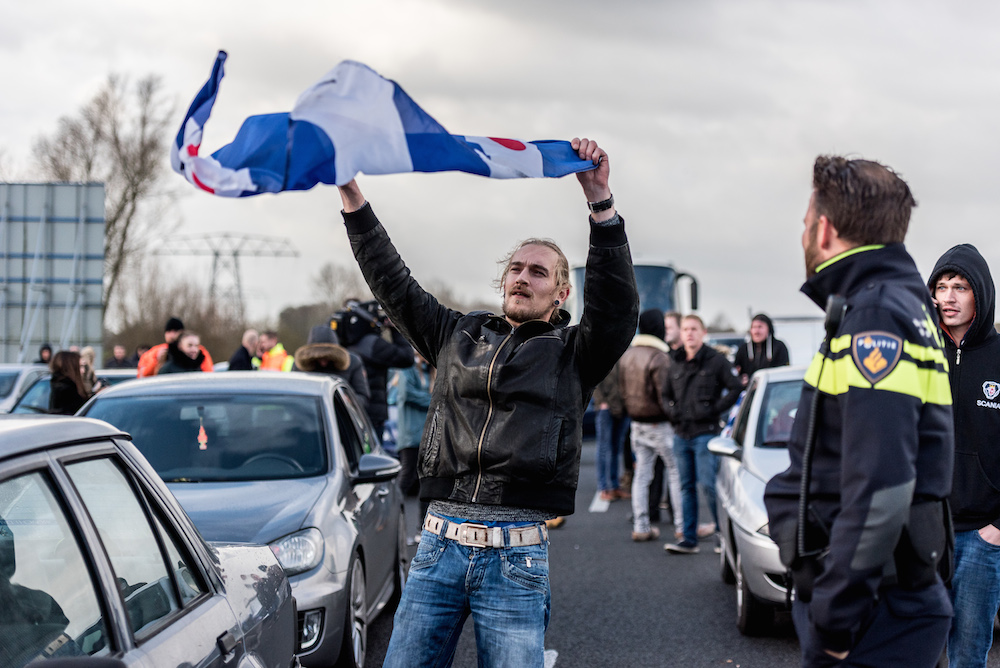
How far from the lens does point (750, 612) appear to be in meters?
Result: 6.53

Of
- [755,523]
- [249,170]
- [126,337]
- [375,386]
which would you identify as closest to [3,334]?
[375,386]

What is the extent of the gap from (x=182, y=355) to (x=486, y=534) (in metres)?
8.48

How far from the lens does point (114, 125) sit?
39.2m

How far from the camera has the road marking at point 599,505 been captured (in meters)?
12.3

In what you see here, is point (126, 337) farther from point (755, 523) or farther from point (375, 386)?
point (755, 523)

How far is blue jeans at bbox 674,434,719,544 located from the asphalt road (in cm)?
30

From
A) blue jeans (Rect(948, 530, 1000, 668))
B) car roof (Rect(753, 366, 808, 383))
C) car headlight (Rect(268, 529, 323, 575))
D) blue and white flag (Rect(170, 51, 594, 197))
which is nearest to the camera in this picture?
blue and white flag (Rect(170, 51, 594, 197))

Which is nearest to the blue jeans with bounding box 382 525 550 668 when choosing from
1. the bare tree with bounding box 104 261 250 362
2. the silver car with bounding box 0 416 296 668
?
the silver car with bounding box 0 416 296 668

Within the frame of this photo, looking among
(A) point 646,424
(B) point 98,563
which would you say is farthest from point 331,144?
(A) point 646,424

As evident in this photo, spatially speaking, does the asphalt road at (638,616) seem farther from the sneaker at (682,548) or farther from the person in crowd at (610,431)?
the person in crowd at (610,431)

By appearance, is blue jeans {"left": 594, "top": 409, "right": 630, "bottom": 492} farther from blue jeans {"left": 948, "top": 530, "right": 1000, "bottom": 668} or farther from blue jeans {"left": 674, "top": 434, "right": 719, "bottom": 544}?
blue jeans {"left": 948, "top": 530, "right": 1000, "bottom": 668}

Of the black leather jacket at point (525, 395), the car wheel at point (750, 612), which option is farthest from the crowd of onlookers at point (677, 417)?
the black leather jacket at point (525, 395)

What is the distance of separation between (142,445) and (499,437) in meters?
3.46

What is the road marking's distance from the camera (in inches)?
485
